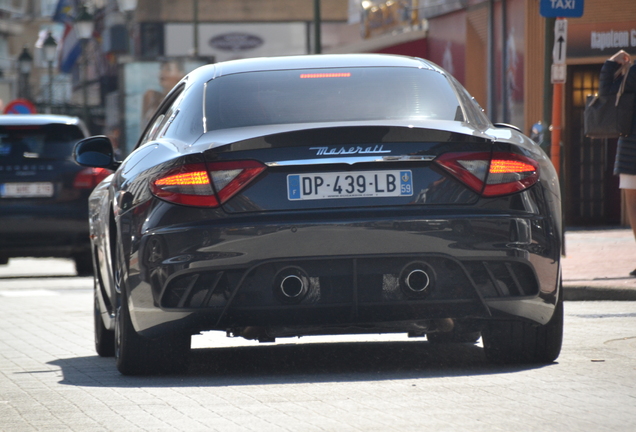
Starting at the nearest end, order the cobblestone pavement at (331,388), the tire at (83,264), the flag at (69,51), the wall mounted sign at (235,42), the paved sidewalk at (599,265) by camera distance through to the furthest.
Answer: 1. the cobblestone pavement at (331,388)
2. the paved sidewalk at (599,265)
3. the tire at (83,264)
4. the wall mounted sign at (235,42)
5. the flag at (69,51)

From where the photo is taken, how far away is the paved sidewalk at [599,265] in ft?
35.2

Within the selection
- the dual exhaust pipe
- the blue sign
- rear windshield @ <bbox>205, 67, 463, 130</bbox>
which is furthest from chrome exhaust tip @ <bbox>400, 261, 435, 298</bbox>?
the blue sign

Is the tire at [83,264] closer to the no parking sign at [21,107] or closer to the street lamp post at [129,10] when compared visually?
the no parking sign at [21,107]

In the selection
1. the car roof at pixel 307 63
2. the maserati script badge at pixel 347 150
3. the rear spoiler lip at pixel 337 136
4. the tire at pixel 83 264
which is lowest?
the tire at pixel 83 264

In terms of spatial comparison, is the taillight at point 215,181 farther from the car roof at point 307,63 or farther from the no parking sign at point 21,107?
the no parking sign at point 21,107

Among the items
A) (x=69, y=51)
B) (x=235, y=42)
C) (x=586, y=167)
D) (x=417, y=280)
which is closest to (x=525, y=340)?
(x=417, y=280)

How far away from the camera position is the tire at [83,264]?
16375 mm

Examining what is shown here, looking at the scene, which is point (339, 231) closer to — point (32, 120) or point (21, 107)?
point (32, 120)

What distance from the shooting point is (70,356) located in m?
7.85

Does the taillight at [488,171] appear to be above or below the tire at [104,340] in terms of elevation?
above

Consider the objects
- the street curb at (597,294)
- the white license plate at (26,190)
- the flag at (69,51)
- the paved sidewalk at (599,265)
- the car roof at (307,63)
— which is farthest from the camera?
the flag at (69,51)

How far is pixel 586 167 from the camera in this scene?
70.3 feet

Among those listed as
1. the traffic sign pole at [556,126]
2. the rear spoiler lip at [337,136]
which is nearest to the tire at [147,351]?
the rear spoiler lip at [337,136]

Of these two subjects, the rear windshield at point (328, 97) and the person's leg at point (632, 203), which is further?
the person's leg at point (632, 203)
